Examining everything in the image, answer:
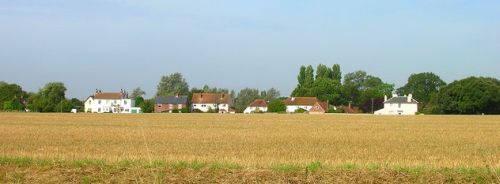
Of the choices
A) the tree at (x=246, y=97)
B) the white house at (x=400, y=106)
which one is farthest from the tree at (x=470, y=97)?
the tree at (x=246, y=97)

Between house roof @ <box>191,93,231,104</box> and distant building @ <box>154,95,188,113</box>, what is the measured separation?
5278 mm

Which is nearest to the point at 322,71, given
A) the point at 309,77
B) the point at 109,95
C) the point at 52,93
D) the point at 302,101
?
the point at 309,77

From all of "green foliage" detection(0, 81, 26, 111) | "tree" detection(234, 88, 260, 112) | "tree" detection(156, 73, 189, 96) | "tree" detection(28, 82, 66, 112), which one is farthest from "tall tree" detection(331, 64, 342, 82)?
"green foliage" detection(0, 81, 26, 111)

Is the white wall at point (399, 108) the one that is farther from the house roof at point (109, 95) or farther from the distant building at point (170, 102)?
the house roof at point (109, 95)

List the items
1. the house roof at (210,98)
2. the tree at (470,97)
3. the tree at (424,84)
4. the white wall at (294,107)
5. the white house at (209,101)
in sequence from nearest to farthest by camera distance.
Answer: the tree at (470,97) < the white wall at (294,107) < the white house at (209,101) < the house roof at (210,98) < the tree at (424,84)

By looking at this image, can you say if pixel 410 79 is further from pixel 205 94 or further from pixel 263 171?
pixel 263 171

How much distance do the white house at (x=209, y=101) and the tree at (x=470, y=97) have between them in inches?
2662

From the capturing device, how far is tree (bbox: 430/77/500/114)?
113 m

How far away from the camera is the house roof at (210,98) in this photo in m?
172

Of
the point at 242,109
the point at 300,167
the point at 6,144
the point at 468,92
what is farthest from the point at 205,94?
the point at 300,167

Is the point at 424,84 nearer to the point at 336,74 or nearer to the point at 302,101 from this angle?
the point at 336,74

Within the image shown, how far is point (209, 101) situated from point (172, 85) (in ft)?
76.5

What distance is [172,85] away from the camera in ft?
625

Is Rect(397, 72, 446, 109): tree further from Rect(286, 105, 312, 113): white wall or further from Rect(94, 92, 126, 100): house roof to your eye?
Rect(94, 92, 126, 100): house roof
